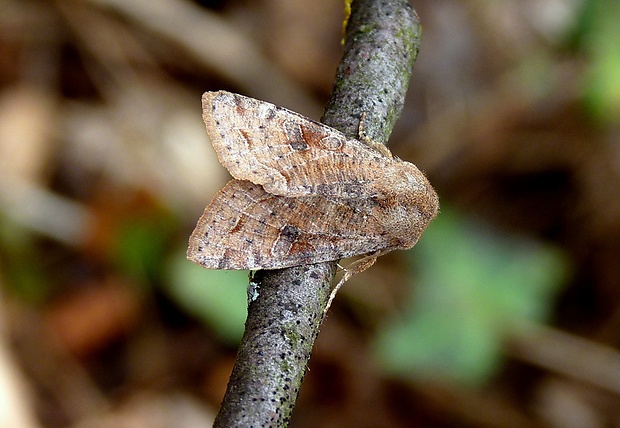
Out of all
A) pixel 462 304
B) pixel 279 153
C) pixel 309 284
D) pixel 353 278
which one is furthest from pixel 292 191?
pixel 353 278

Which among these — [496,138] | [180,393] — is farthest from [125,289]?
[496,138]

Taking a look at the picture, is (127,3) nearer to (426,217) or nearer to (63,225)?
(63,225)

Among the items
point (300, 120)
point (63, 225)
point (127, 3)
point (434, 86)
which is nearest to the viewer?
point (300, 120)

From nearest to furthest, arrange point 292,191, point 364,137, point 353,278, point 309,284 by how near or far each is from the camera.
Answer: point 309,284
point 364,137
point 292,191
point 353,278

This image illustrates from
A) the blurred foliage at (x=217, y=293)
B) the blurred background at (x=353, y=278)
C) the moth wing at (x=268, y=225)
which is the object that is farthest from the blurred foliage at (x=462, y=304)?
the moth wing at (x=268, y=225)

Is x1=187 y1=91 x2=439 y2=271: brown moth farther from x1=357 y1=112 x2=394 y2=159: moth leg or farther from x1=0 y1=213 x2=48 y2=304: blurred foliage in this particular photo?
x1=0 y1=213 x2=48 y2=304: blurred foliage

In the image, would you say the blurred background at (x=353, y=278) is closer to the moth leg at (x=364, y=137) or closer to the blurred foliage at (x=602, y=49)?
the blurred foliage at (x=602, y=49)

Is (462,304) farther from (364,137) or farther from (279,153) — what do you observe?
(364,137)
